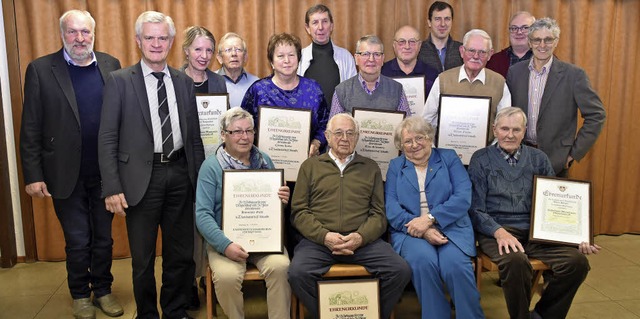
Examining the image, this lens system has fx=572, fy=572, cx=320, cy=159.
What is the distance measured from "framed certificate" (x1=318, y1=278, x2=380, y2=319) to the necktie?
1120mm

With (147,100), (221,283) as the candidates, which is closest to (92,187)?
(147,100)

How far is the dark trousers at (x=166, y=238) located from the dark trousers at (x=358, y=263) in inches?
27.8

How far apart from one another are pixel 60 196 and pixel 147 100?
0.86 meters

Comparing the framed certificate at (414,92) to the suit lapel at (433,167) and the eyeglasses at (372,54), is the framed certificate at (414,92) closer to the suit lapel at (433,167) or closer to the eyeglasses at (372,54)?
the eyeglasses at (372,54)

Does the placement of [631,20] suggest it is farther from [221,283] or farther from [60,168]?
[60,168]

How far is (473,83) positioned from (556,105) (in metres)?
0.58

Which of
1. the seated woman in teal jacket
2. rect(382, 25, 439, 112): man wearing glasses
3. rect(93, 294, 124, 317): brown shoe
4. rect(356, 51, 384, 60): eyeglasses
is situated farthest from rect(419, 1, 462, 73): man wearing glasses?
rect(93, 294, 124, 317): brown shoe

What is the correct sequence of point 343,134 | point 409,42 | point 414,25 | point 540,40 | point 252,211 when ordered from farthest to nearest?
point 414,25, point 409,42, point 540,40, point 343,134, point 252,211

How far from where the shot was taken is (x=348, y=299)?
3.12 meters

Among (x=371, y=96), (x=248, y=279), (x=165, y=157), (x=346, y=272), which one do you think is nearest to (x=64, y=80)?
(x=165, y=157)

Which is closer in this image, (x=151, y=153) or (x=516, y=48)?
(x=151, y=153)

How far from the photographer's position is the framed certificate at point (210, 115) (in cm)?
355

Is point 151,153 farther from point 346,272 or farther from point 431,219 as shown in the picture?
point 431,219

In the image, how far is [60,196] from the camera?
341 cm
